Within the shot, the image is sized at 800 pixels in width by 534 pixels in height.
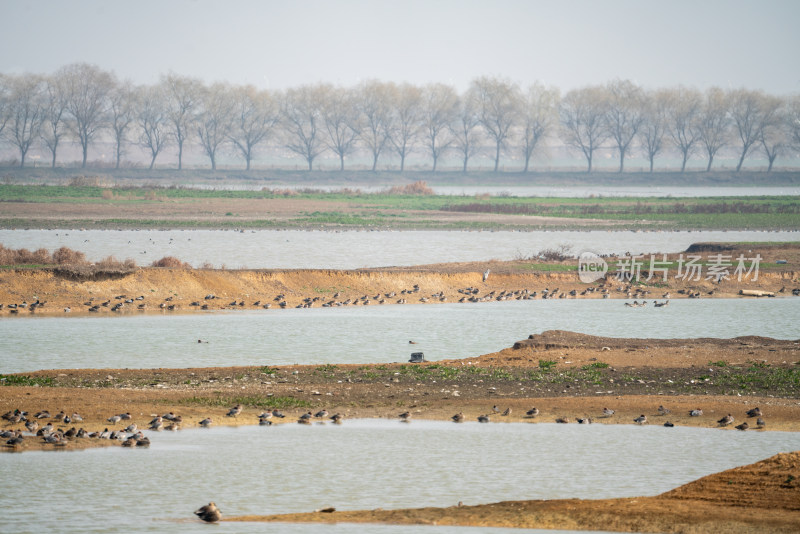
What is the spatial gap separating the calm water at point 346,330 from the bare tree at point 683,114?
11251cm

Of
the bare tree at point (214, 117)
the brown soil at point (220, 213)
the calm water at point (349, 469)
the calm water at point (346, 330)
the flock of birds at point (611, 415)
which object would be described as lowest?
the calm water at point (346, 330)

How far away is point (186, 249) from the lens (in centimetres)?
4750

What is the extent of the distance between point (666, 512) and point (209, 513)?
17.4 ft

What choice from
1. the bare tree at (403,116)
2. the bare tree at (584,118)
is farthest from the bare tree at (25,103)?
the bare tree at (584,118)

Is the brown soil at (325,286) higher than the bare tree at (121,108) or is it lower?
lower

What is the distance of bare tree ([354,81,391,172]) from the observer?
145 m

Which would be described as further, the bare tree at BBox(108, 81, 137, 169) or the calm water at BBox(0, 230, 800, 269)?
the bare tree at BBox(108, 81, 137, 169)

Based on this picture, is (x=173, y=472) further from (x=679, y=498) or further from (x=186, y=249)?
(x=186, y=249)

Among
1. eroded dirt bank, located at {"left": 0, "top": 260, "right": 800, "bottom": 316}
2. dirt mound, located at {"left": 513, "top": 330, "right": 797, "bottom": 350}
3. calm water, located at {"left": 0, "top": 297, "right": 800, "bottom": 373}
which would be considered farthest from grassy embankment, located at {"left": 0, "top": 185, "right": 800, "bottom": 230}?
dirt mound, located at {"left": 513, "top": 330, "right": 797, "bottom": 350}

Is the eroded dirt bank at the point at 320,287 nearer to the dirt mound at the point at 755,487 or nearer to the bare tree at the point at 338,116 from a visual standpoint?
the dirt mound at the point at 755,487

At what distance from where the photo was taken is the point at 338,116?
145 metres

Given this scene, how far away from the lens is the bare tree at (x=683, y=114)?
143500mm

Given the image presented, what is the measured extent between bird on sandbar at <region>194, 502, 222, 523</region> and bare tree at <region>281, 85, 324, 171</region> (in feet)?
435

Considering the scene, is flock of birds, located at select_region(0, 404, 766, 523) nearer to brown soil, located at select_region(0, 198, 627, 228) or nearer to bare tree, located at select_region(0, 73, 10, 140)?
brown soil, located at select_region(0, 198, 627, 228)
